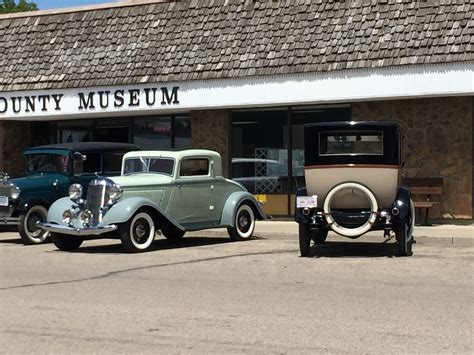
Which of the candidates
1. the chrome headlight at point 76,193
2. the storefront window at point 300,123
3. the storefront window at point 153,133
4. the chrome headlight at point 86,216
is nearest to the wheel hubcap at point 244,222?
the chrome headlight at point 86,216

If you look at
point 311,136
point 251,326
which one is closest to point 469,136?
point 311,136

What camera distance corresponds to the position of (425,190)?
15.5 metres

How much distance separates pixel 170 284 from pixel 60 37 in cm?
1266

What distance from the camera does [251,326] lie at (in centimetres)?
632

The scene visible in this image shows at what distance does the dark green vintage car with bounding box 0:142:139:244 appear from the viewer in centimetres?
1374

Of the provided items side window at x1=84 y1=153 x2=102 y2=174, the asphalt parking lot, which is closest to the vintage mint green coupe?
the asphalt parking lot

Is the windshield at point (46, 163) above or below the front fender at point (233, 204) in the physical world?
above

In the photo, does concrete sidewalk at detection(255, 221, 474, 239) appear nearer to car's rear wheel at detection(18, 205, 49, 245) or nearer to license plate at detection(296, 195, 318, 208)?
license plate at detection(296, 195, 318, 208)

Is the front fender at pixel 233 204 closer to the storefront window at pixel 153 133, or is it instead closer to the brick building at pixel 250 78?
the brick building at pixel 250 78

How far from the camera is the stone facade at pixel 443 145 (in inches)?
611

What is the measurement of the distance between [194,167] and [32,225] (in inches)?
137

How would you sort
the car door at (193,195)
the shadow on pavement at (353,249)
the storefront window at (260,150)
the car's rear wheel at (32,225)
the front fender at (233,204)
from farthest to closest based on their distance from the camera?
the storefront window at (260,150)
the car's rear wheel at (32,225)
the front fender at (233,204)
the car door at (193,195)
the shadow on pavement at (353,249)

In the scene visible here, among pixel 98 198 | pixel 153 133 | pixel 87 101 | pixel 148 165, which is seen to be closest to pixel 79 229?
pixel 98 198

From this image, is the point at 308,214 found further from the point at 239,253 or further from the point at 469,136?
the point at 469,136
